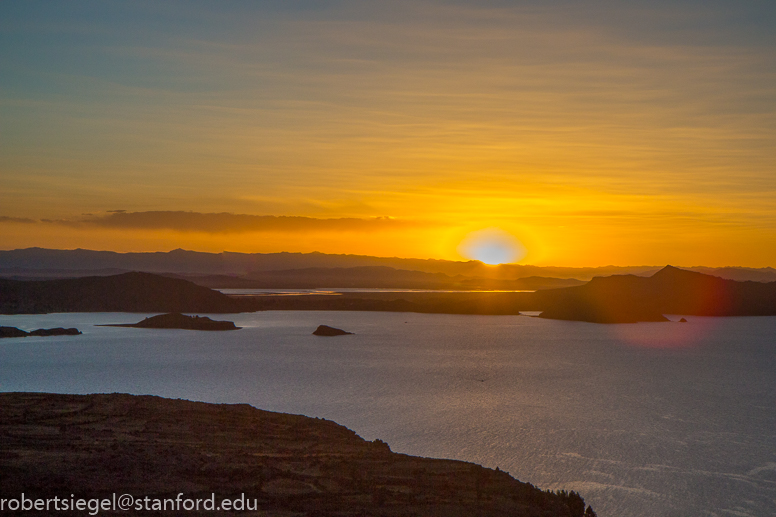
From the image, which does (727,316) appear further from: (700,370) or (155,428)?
(155,428)

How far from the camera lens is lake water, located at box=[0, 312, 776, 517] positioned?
52.7 feet

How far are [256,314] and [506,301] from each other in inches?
2370

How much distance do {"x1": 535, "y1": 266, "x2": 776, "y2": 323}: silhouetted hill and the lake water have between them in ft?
116

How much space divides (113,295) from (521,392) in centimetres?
7923

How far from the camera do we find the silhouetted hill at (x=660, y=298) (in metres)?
101

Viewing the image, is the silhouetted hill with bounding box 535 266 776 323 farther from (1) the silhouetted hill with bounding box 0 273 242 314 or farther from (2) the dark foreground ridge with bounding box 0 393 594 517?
(2) the dark foreground ridge with bounding box 0 393 594 517

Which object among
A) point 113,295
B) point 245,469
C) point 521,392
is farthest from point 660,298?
point 245,469

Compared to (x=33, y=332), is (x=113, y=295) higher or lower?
higher

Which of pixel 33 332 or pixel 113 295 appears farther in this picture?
pixel 113 295

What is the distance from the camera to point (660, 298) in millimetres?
125312

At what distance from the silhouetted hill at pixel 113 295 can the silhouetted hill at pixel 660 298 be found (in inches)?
2511

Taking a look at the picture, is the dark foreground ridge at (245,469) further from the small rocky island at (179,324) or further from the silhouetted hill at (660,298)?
the silhouetted hill at (660,298)

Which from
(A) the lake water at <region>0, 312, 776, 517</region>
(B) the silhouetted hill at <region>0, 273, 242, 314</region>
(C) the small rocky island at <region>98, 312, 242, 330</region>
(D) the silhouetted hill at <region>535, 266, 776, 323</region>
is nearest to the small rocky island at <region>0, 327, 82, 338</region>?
(A) the lake water at <region>0, 312, 776, 517</region>

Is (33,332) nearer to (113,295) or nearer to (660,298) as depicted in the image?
(113,295)
